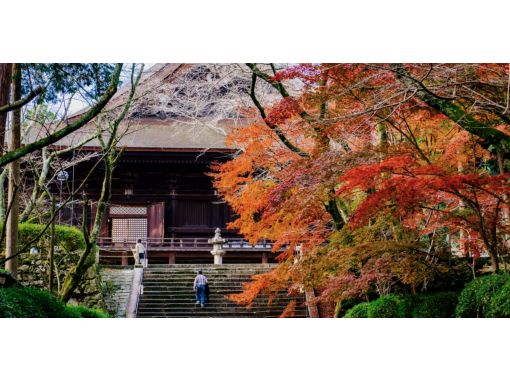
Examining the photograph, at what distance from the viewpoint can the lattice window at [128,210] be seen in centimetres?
886

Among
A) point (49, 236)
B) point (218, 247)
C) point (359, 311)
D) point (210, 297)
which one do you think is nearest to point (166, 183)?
point (218, 247)

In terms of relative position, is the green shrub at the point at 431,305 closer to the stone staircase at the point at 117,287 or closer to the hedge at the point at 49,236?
the stone staircase at the point at 117,287

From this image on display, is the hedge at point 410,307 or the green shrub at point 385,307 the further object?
the green shrub at point 385,307

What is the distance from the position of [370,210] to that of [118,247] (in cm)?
314

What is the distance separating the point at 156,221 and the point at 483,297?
176 inches

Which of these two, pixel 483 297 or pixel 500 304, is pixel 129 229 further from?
pixel 500 304

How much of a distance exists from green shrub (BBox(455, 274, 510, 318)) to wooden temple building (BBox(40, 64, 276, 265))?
7.43ft

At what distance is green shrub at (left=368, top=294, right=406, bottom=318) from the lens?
740cm

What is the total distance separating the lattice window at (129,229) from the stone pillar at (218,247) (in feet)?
2.92

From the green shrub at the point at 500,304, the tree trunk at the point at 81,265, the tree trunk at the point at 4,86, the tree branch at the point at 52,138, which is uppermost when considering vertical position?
the tree trunk at the point at 4,86

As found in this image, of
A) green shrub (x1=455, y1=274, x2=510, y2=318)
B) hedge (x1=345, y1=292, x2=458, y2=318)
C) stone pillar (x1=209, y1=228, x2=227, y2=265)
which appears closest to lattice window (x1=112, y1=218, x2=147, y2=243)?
stone pillar (x1=209, y1=228, x2=227, y2=265)

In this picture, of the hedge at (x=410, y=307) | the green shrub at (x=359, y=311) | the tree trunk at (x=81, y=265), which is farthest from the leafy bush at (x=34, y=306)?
the hedge at (x=410, y=307)

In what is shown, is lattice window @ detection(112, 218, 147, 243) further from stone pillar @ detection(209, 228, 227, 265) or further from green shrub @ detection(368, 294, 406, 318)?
green shrub @ detection(368, 294, 406, 318)
